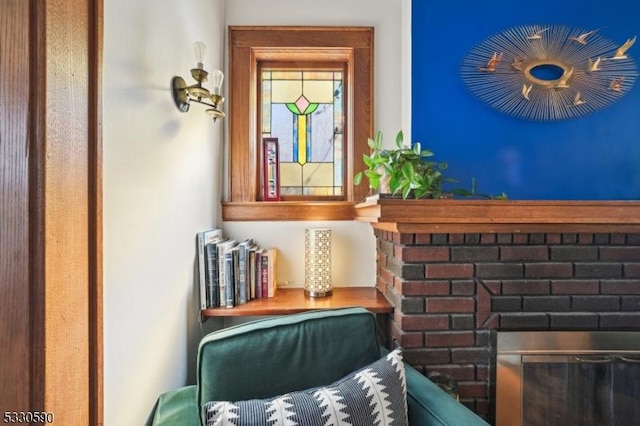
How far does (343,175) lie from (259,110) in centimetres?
64

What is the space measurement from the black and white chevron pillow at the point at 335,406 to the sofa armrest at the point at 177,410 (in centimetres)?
19

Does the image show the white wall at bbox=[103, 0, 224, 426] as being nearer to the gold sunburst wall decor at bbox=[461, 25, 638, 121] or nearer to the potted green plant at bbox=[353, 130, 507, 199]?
the potted green plant at bbox=[353, 130, 507, 199]

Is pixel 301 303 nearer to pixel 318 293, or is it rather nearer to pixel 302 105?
pixel 318 293

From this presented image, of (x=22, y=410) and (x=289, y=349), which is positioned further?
(x=289, y=349)

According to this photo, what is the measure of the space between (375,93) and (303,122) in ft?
Result: 1.48

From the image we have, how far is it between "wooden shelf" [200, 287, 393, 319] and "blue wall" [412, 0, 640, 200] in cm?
72

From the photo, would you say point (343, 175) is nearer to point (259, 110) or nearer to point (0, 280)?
point (259, 110)

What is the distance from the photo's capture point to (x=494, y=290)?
48.8 inches

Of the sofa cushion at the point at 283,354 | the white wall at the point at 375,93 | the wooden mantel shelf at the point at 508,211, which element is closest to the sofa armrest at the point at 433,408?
the sofa cushion at the point at 283,354

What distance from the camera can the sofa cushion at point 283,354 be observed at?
853mm

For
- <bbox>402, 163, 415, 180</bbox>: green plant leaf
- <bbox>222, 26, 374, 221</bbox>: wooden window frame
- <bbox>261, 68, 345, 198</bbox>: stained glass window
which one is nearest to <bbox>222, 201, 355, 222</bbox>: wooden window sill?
<bbox>222, 26, 374, 221</bbox>: wooden window frame

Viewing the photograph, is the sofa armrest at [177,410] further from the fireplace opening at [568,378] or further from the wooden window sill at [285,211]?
the fireplace opening at [568,378]

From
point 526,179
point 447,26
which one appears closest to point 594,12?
point 447,26

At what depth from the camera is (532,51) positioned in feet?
4.50
